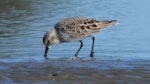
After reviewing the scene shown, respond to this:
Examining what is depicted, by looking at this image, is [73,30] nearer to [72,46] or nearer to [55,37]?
[55,37]

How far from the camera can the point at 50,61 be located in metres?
10.1

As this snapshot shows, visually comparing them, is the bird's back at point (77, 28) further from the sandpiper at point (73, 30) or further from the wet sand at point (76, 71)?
the wet sand at point (76, 71)

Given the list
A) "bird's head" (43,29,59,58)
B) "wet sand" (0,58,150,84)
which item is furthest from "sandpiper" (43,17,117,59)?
"wet sand" (0,58,150,84)

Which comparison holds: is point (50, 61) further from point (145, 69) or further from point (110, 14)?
point (110, 14)

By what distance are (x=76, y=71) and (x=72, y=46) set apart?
3034 mm

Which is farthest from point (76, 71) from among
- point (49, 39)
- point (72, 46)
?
point (72, 46)

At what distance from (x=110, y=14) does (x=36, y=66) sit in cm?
663

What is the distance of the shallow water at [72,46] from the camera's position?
884 centimetres

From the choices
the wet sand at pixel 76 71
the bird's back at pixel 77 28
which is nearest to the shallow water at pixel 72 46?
the wet sand at pixel 76 71

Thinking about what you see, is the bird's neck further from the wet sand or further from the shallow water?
the wet sand

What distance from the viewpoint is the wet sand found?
27.9 ft

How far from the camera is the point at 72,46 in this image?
39.8 ft

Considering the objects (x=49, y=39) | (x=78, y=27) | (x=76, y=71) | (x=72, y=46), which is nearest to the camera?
(x=76, y=71)

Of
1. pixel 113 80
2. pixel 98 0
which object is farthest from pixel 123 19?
pixel 113 80
